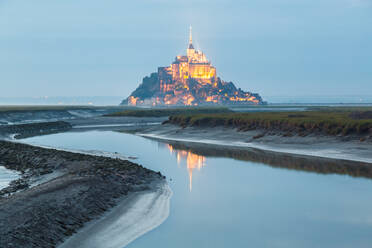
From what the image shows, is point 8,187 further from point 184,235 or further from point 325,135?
point 325,135

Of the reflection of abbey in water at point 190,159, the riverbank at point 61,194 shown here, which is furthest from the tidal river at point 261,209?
the riverbank at point 61,194

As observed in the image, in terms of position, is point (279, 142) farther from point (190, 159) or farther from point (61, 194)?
point (61, 194)

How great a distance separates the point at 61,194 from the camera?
16.4 m

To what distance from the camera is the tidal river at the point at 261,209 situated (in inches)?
543

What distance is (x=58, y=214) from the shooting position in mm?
14258

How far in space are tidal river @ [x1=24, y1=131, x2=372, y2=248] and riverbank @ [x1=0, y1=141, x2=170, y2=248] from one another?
1177mm

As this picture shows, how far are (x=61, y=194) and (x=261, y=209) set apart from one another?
7.85m

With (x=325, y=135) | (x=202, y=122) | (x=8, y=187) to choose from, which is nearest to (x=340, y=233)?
(x=8, y=187)

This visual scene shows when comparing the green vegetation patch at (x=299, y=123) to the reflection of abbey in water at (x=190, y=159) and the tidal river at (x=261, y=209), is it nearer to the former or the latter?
the reflection of abbey in water at (x=190, y=159)

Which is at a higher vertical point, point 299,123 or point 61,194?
point 299,123

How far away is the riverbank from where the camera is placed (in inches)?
498

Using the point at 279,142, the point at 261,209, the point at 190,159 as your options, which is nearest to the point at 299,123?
the point at 279,142

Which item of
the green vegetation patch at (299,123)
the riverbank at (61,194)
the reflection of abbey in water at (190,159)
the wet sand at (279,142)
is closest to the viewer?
the riverbank at (61,194)

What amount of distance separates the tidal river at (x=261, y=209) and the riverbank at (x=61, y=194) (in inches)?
46.3
